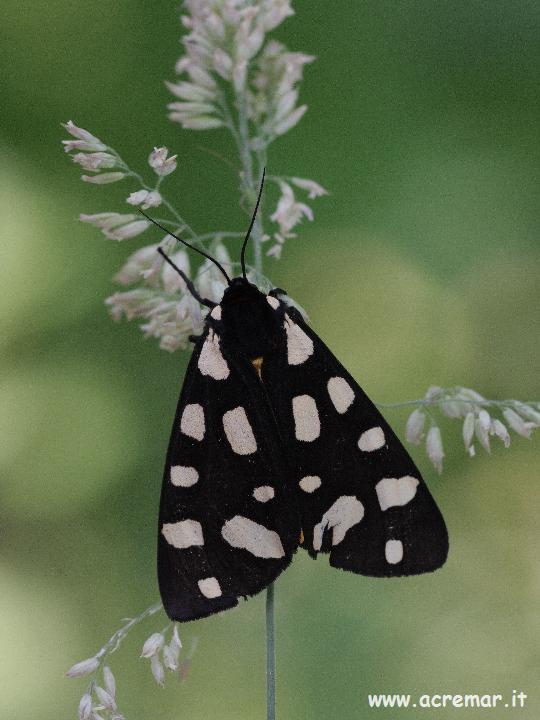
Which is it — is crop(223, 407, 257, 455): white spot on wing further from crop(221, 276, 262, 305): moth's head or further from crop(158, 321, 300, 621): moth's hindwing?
crop(221, 276, 262, 305): moth's head

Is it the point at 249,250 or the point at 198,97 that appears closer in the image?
the point at 198,97

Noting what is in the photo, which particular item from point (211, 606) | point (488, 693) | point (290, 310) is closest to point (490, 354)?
point (488, 693)

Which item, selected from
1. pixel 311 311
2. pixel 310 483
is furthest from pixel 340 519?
pixel 311 311

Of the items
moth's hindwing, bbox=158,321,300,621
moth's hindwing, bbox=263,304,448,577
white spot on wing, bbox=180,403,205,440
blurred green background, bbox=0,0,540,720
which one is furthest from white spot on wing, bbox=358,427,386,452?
blurred green background, bbox=0,0,540,720

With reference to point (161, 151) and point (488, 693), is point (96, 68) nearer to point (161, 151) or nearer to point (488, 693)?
point (161, 151)

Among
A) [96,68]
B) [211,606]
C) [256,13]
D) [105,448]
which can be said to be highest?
[96,68]

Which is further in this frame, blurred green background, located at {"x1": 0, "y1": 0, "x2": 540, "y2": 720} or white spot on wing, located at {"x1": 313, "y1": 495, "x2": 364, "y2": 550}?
blurred green background, located at {"x1": 0, "y1": 0, "x2": 540, "y2": 720}

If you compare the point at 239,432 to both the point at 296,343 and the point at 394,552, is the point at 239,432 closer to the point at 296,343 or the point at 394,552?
the point at 296,343
